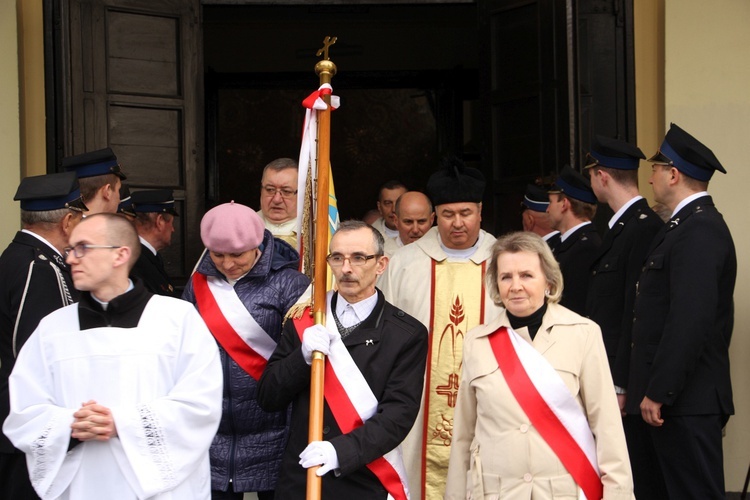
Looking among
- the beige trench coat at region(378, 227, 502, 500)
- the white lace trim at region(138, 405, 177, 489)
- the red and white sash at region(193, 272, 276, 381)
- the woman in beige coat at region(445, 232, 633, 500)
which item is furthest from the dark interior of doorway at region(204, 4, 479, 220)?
the white lace trim at region(138, 405, 177, 489)

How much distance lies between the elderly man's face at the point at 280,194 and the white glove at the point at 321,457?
8.26 ft

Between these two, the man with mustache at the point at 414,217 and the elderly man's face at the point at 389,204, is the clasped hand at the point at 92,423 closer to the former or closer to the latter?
the man with mustache at the point at 414,217

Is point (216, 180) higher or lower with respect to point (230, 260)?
higher

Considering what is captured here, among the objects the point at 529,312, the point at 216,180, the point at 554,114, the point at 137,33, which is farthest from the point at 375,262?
the point at 216,180

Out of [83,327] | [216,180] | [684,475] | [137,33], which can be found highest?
[137,33]

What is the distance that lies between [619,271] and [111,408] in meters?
2.62

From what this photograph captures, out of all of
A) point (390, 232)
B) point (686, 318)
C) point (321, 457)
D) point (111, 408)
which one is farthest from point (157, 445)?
point (390, 232)

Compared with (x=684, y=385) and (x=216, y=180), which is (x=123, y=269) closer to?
(x=684, y=385)

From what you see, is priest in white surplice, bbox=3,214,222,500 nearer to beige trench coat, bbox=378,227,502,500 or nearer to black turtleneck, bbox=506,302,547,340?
black turtleneck, bbox=506,302,547,340

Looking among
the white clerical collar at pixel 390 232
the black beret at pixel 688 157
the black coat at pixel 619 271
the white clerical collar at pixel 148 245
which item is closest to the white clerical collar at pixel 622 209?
the black coat at pixel 619 271

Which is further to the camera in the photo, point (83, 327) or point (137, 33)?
point (137, 33)

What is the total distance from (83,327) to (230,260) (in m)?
1.02

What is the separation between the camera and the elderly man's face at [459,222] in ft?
18.7

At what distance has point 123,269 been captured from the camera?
4.01 m
